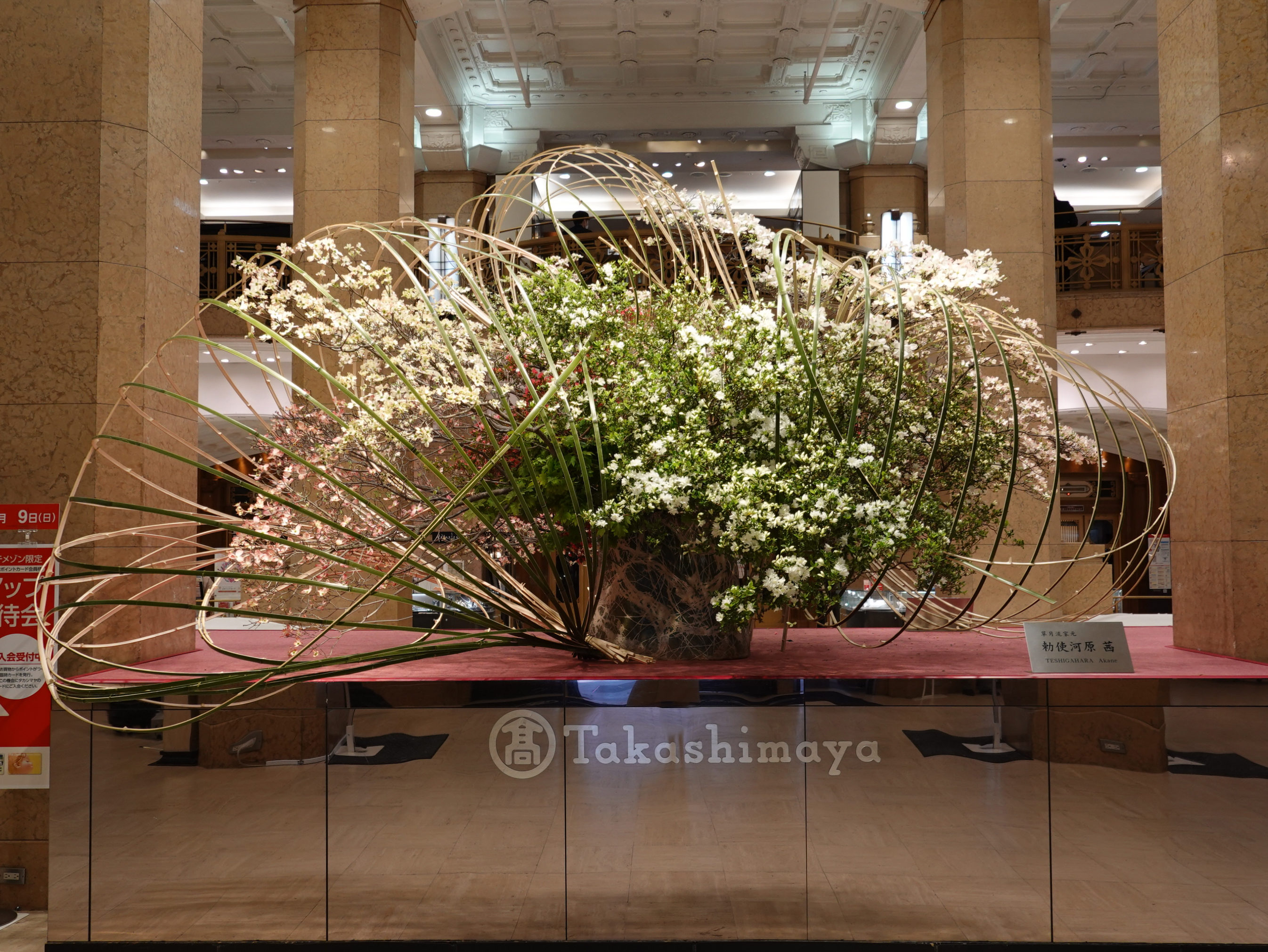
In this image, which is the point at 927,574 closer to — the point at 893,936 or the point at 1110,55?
the point at 893,936

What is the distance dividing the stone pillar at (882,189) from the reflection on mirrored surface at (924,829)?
1023 centimetres

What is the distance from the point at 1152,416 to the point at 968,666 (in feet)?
32.0

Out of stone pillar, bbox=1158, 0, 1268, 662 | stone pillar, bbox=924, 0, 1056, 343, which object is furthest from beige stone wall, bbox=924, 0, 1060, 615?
stone pillar, bbox=1158, 0, 1268, 662

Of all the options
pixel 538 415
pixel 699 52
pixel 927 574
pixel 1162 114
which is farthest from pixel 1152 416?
pixel 538 415

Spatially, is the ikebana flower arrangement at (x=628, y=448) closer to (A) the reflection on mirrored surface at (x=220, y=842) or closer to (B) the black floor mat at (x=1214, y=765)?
(A) the reflection on mirrored surface at (x=220, y=842)

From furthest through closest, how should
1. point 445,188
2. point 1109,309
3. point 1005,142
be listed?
point 445,188 < point 1109,309 < point 1005,142

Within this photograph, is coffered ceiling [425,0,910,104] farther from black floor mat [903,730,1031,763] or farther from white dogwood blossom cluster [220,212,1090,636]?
black floor mat [903,730,1031,763]

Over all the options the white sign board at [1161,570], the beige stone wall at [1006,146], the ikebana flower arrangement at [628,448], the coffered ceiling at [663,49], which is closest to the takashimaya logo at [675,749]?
the ikebana flower arrangement at [628,448]

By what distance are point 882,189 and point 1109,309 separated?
118 inches

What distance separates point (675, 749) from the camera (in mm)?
2164

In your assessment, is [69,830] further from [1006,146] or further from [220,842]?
[1006,146]

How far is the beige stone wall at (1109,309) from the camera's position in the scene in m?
10.1

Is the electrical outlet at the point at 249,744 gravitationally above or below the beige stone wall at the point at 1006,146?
below

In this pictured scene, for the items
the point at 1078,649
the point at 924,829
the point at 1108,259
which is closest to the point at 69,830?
the point at 924,829
